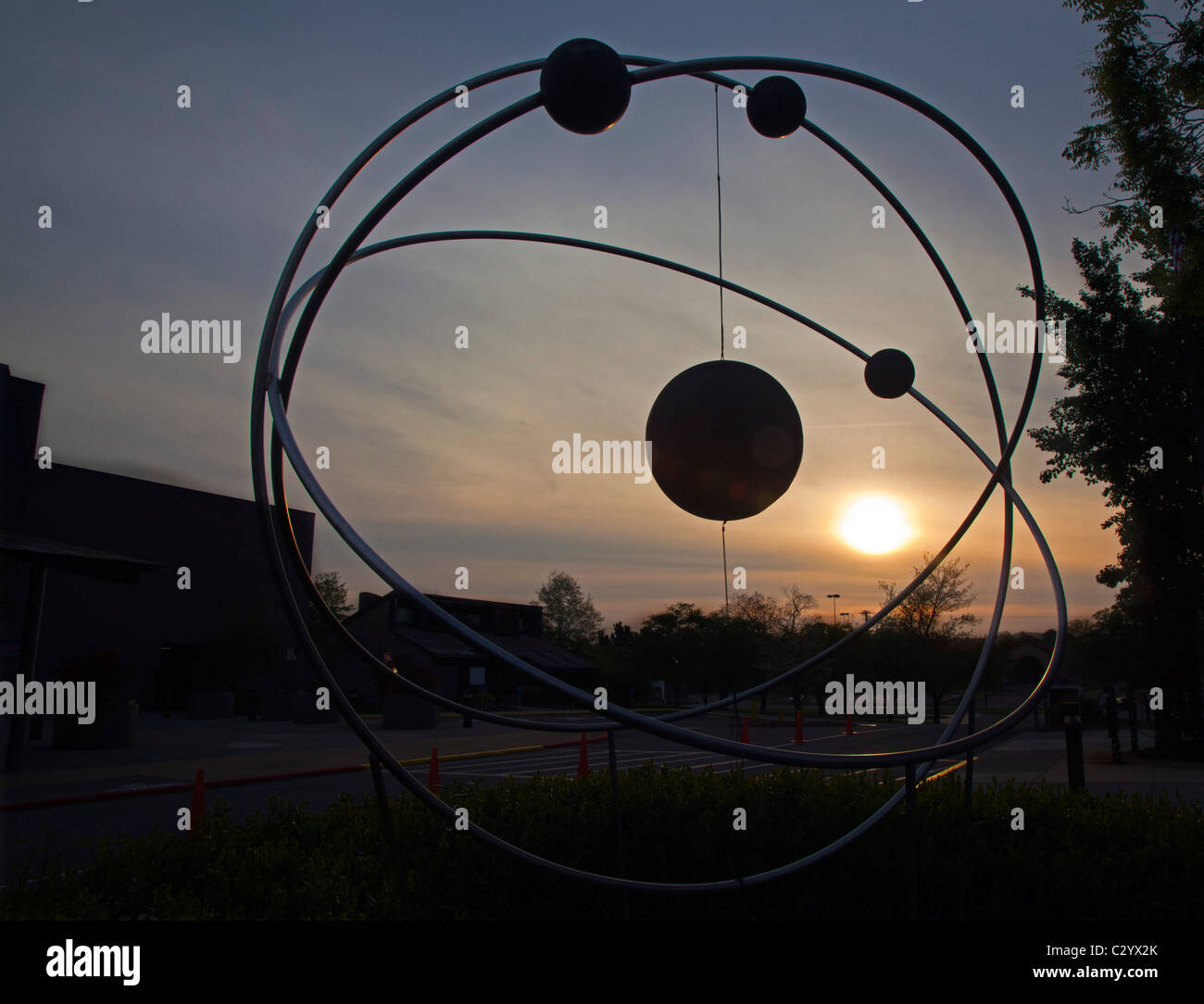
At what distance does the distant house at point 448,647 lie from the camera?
5519 centimetres

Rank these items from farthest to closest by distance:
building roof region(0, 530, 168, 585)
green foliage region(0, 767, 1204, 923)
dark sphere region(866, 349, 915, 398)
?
building roof region(0, 530, 168, 585) < dark sphere region(866, 349, 915, 398) < green foliage region(0, 767, 1204, 923)

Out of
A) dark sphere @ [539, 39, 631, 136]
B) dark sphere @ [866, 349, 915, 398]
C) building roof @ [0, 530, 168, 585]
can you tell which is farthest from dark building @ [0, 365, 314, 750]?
dark sphere @ [539, 39, 631, 136]

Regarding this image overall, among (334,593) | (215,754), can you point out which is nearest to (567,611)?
(334,593)

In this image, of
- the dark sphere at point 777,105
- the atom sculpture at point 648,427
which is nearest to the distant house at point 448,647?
the atom sculpture at point 648,427

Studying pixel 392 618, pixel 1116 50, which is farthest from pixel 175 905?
pixel 392 618

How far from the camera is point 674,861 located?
6.24 m

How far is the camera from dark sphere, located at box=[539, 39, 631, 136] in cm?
375

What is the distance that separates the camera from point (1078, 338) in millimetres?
21578

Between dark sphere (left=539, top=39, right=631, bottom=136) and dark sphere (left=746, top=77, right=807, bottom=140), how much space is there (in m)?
1.03

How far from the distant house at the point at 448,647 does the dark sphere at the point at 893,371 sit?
45433mm

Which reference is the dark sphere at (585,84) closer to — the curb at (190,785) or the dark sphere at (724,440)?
the dark sphere at (724,440)

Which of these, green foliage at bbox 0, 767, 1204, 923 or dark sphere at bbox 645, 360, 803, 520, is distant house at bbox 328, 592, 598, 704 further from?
dark sphere at bbox 645, 360, 803, 520
